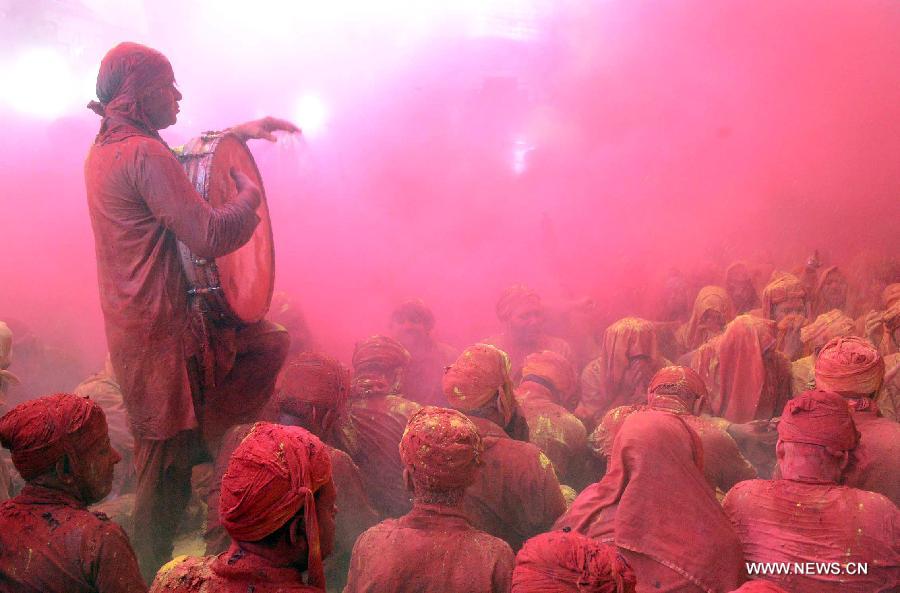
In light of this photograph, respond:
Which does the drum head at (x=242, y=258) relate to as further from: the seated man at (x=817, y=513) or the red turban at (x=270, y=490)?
the seated man at (x=817, y=513)

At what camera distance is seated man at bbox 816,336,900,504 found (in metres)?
3.20

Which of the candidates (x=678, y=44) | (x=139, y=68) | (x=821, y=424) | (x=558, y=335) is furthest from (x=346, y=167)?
(x=821, y=424)

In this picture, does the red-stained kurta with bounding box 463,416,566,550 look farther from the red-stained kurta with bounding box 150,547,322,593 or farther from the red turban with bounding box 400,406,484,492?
the red-stained kurta with bounding box 150,547,322,593

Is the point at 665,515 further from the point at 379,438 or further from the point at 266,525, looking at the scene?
the point at 379,438

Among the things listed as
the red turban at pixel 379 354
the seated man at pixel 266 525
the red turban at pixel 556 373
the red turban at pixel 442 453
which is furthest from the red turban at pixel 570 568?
the red turban at pixel 556 373

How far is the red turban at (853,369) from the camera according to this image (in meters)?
3.46

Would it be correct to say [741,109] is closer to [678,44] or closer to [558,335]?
[678,44]

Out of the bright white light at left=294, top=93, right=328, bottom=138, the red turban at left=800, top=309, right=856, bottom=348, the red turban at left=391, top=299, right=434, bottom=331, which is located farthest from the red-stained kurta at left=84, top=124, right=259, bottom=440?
the bright white light at left=294, top=93, right=328, bottom=138

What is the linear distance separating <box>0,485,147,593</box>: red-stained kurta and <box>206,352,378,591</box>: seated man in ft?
3.10

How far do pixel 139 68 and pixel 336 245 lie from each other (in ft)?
27.8

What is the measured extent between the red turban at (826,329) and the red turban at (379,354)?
11.7 ft

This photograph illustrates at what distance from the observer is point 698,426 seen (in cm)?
354

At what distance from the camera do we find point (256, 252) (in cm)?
423

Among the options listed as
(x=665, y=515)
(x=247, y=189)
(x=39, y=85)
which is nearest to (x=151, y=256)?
(x=247, y=189)
